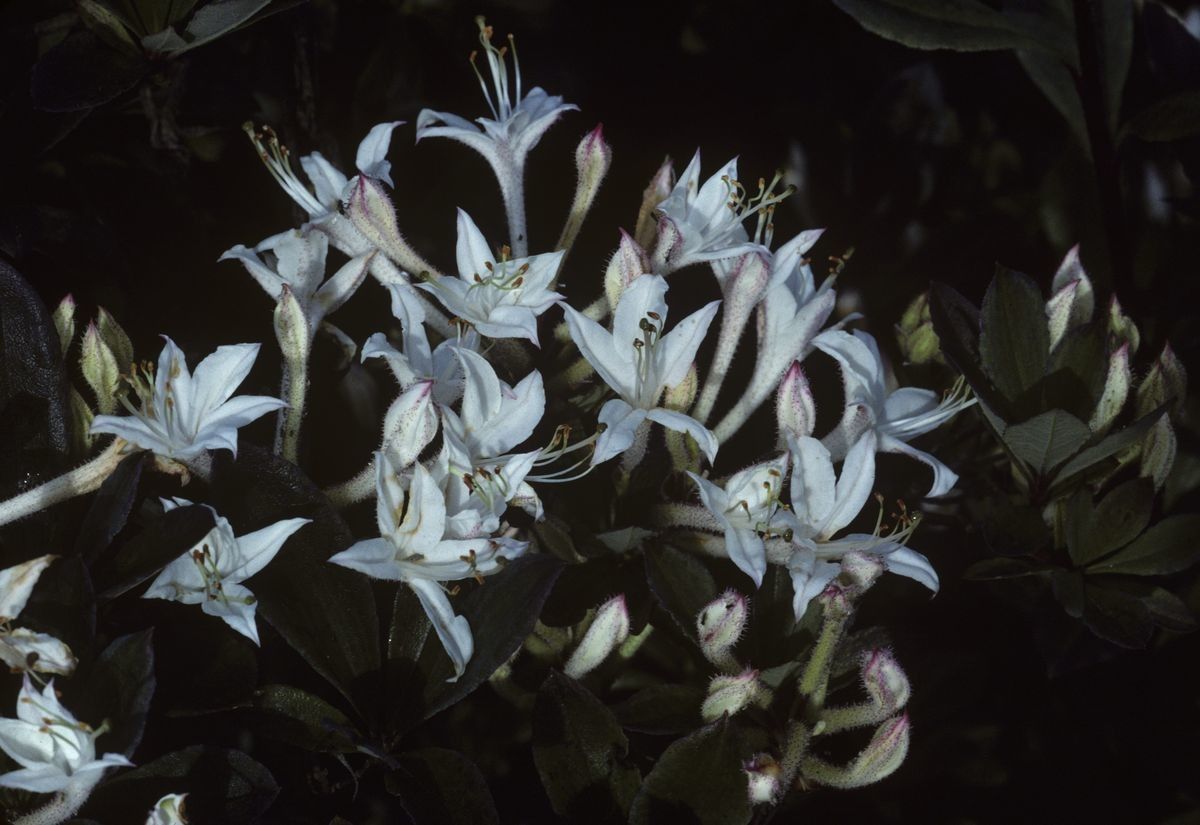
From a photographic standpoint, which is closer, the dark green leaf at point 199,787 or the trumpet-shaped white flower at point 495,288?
the dark green leaf at point 199,787

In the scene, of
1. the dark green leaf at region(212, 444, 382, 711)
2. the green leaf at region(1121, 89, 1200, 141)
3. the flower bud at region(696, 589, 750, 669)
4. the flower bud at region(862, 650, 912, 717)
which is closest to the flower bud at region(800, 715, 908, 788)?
the flower bud at region(862, 650, 912, 717)

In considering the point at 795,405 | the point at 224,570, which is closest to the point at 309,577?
the point at 224,570

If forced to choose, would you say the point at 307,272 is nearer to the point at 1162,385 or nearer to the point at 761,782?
the point at 761,782

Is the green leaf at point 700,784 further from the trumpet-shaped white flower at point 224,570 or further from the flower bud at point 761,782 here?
the trumpet-shaped white flower at point 224,570

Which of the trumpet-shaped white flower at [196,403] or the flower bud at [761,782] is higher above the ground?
the trumpet-shaped white flower at [196,403]

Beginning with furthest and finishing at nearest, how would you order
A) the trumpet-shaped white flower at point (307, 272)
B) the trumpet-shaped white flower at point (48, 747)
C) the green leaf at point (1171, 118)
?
the green leaf at point (1171, 118), the trumpet-shaped white flower at point (307, 272), the trumpet-shaped white flower at point (48, 747)

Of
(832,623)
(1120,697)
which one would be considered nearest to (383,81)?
(832,623)

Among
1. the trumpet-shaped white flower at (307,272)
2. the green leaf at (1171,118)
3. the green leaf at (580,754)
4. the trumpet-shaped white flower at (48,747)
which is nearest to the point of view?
the trumpet-shaped white flower at (48,747)

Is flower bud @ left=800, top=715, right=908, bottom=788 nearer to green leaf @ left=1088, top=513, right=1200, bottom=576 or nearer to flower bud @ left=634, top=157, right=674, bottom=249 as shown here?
green leaf @ left=1088, top=513, right=1200, bottom=576

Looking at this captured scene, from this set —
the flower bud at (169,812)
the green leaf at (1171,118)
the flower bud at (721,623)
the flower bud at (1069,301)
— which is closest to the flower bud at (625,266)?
the flower bud at (721,623)
